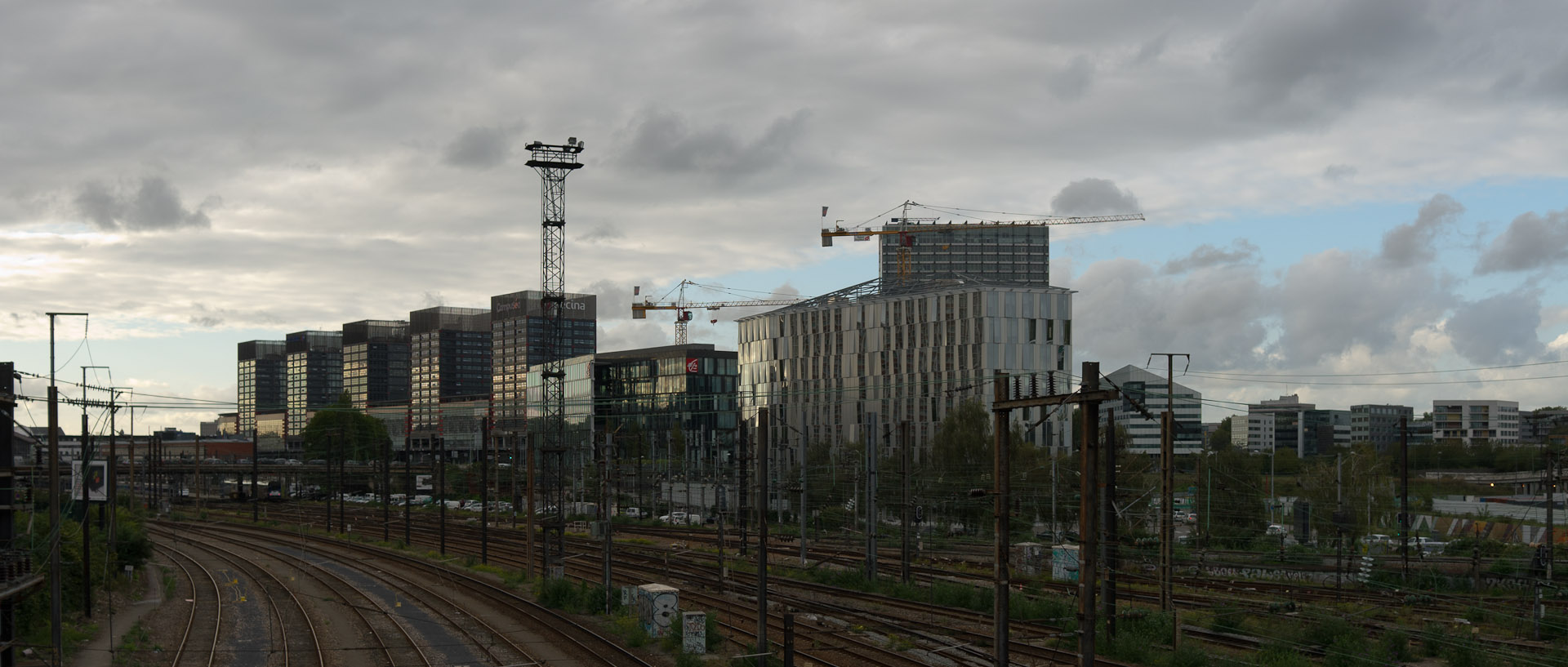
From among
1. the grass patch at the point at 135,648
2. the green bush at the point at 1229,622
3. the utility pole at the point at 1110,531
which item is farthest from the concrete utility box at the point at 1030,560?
the grass patch at the point at 135,648

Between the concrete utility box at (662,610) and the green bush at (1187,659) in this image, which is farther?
the concrete utility box at (662,610)

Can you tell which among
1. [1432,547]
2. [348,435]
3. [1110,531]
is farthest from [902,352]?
[348,435]

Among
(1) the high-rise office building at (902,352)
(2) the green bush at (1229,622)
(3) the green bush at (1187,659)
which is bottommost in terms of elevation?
(2) the green bush at (1229,622)

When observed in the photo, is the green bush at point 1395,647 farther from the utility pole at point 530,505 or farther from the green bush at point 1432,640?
the utility pole at point 530,505

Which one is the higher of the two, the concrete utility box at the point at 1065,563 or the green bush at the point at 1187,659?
the green bush at the point at 1187,659

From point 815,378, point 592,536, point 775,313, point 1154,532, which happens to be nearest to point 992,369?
point 815,378

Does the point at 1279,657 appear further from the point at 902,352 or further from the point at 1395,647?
the point at 902,352

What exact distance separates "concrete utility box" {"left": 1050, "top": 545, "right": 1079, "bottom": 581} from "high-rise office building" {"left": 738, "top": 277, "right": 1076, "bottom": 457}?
50.3 meters

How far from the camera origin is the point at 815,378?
405 feet

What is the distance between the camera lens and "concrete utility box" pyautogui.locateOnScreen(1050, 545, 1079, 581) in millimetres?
44031

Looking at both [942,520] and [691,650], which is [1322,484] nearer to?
[942,520]

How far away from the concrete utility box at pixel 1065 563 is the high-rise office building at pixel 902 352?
5034 cm

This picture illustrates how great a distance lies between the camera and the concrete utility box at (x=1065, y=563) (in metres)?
44.0

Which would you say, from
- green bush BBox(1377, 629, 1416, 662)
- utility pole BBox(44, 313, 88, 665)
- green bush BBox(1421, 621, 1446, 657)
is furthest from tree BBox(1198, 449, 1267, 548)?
utility pole BBox(44, 313, 88, 665)
